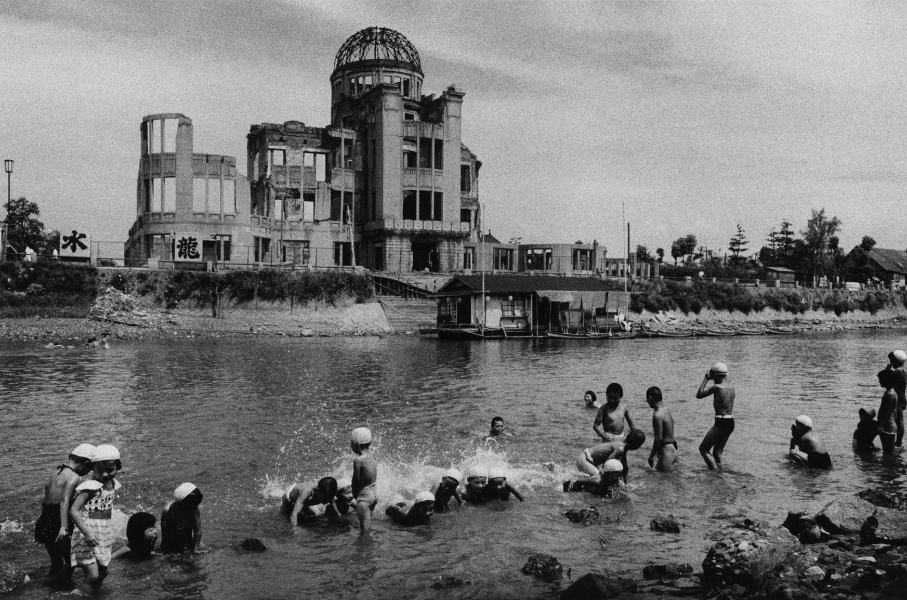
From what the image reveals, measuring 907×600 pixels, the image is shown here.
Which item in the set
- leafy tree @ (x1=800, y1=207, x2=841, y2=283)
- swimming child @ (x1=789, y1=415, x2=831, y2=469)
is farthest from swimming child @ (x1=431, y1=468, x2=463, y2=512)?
leafy tree @ (x1=800, y1=207, x2=841, y2=283)

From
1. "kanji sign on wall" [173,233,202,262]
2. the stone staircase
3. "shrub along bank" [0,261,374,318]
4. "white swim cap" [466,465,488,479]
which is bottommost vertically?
"white swim cap" [466,465,488,479]

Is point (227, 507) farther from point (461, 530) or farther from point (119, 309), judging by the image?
point (119, 309)

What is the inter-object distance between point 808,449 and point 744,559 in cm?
760

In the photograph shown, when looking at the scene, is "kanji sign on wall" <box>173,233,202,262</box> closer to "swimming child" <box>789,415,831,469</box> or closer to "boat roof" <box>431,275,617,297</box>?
"boat roof" <box>431,275,617,297</box>

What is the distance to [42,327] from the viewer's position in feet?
151

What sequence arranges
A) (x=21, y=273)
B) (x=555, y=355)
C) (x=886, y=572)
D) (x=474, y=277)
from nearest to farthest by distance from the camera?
(x=886, y=572) → (x=555, y=355) → (x=21, y=273) → (x=474, y=277)

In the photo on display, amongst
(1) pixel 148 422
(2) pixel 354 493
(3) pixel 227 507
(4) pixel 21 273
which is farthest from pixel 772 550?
(4) pixel 21 273

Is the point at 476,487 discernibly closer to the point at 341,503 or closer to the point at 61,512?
the point at 341,503

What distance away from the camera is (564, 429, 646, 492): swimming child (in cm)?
1366

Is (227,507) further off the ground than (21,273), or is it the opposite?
(21,273)

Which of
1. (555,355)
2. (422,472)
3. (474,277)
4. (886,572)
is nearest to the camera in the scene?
(886,572)

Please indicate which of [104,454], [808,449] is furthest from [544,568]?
[808,449]

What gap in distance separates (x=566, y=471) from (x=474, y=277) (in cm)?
4374

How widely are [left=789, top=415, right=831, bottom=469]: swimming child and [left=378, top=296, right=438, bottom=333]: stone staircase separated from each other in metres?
45.7
